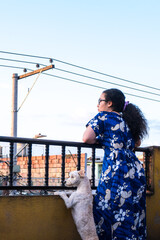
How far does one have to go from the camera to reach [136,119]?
359cm

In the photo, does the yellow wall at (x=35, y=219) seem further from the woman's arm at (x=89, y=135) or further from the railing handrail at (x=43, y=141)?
the woman's arm at (x=89, y=135)

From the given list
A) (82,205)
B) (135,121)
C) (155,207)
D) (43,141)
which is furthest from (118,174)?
(155,207)

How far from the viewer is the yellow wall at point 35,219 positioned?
3900 millimetres

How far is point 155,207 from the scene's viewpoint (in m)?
5.26

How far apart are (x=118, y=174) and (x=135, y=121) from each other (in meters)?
0.53

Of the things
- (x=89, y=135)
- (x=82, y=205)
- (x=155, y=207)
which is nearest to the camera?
(x=89, y=135)

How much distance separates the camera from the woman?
3.32 meters

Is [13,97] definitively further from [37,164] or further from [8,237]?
[8,237]

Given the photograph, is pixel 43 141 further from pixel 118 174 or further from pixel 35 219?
pixel 118 174

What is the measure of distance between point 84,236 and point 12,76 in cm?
1291

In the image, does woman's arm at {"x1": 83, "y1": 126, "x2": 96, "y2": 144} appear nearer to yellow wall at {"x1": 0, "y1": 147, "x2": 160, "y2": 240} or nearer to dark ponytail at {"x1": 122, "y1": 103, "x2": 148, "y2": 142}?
dark ponytail at {"x1": 122, "y1": 103, "x2": 148, "y2": 142}

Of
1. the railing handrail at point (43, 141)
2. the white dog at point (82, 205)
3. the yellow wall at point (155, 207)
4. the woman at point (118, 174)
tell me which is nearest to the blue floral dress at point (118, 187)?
the woman at point (118, 174)

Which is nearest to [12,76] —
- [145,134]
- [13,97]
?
[13,97]

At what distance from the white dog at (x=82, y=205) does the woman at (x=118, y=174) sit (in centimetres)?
44
